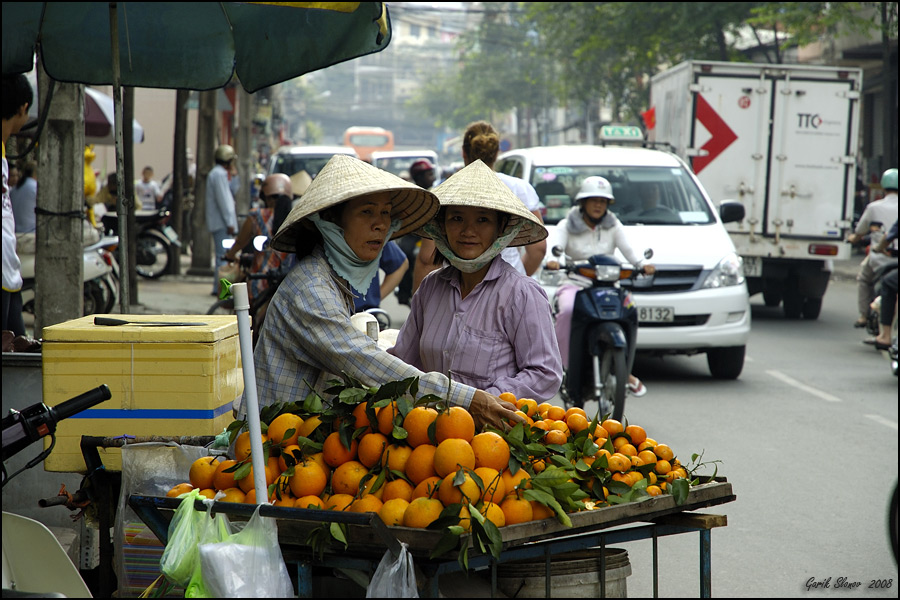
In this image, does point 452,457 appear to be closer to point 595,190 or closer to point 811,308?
point 595,190

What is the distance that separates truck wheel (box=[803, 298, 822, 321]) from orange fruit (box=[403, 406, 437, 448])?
12.7 meters

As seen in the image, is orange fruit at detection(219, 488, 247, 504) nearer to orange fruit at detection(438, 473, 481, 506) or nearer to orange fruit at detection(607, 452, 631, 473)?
orange fruit at detection(438, 473, 481, 506)

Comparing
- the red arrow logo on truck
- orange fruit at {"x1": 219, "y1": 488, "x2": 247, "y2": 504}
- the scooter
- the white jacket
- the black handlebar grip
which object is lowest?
the scooter

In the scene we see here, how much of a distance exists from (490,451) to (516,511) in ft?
0.58

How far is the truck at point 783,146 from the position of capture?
13883 millimetres

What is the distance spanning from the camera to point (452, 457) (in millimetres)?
2664

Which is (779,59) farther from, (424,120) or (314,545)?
(424,120)

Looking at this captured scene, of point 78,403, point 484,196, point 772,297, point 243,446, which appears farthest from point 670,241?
point 78,403

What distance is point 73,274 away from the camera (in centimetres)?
648

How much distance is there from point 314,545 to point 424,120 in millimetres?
131179

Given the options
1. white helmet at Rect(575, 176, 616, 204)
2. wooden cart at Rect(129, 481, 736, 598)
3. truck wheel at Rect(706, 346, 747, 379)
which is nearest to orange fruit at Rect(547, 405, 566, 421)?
wooden cart at Rect(129, 481, 736, 598)

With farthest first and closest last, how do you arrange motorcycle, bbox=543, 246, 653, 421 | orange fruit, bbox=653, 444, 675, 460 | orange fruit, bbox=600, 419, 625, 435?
motorcycle, bbox=543, 246, 653, 421 < orange fruit, bbox=600, 419, 625, 435 < orange fruit, bbox=653, 444, 675, 460

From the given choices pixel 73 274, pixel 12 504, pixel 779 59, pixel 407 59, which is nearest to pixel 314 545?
pixel 12 504

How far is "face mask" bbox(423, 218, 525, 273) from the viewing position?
3752mm
